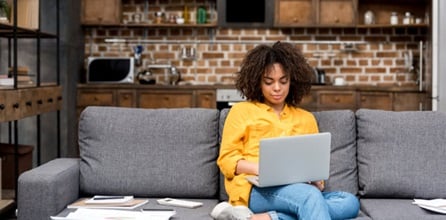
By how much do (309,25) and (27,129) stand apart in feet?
9.38

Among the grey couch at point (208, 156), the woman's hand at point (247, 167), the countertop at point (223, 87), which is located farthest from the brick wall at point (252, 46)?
the woman's hand at point (247, 167)

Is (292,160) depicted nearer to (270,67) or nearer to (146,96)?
(270,67)

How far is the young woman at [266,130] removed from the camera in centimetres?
242

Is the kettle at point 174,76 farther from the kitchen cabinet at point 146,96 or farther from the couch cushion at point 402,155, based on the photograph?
the couch cushion at point 402,155

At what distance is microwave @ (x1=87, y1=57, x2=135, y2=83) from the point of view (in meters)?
6.14

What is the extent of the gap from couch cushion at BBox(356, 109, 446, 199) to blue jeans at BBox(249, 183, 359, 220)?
0.30 metres

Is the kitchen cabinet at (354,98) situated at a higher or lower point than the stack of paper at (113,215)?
higher

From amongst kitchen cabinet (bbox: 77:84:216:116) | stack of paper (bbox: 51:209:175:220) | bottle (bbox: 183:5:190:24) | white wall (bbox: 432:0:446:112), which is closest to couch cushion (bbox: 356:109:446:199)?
stack of paper (bbox: 51:209:175:220)

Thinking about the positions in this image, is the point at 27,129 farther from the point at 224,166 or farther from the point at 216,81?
the point at 224,166

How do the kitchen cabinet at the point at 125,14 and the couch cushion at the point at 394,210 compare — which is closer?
the couch cushion at the point at 394,210

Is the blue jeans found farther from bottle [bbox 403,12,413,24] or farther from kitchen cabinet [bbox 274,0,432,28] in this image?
bottle [bbox 403,12,413,24]

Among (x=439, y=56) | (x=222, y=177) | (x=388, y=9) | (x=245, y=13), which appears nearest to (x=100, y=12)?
(x=245, y=13)

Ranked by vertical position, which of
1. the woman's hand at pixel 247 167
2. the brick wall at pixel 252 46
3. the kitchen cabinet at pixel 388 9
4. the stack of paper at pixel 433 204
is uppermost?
the kitchen cabinet at pixel 388 9

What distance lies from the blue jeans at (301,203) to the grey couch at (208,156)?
0.25 metres
